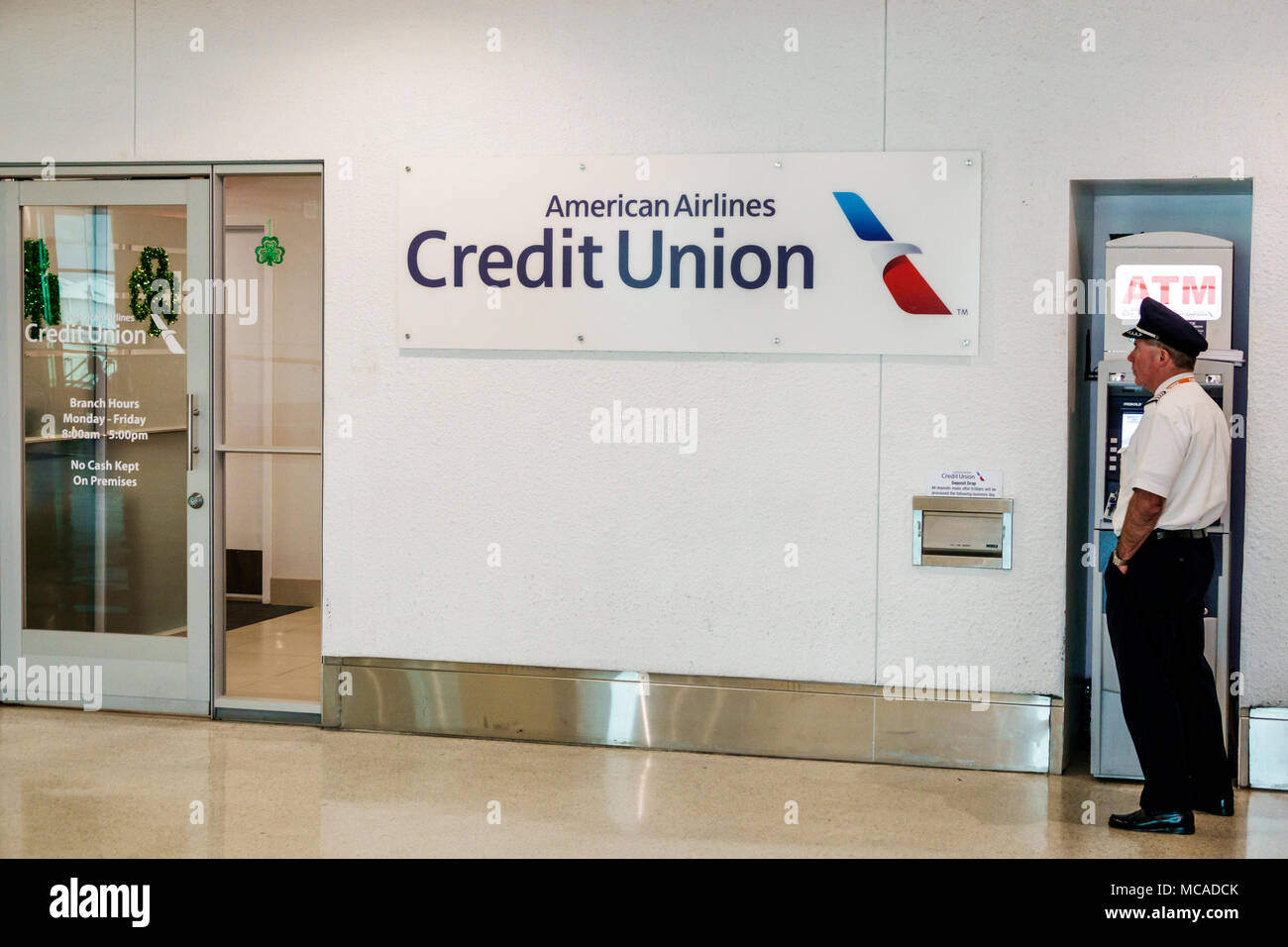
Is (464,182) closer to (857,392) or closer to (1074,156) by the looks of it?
(857,392)

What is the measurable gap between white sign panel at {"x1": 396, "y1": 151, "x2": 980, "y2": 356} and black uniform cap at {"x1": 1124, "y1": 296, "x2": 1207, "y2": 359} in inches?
27.8

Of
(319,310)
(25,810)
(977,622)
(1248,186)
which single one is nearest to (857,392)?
(977,622)

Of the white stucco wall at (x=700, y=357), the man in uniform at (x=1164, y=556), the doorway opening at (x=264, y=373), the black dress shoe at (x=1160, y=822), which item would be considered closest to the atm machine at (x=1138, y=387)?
the white stucco wall at (x=700, y=357)

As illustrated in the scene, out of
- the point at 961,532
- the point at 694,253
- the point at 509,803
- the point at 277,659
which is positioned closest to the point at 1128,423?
the point at 961,532

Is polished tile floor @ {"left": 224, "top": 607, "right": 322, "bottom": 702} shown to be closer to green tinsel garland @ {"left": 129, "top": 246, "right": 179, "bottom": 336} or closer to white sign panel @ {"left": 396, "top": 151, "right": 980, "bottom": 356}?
green tinsel garland @ {"left": 129, "top": 246, "right": 179, "bottom": 336}

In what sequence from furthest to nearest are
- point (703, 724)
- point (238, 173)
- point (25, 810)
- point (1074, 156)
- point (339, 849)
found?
1. point (238, 173)
2. point (703, 724)
3. point (1074, 156)
4. point (25, 810)
5. point (339, 849)

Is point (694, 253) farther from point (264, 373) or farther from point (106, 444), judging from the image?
point (106, 444)

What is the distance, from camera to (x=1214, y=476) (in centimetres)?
384

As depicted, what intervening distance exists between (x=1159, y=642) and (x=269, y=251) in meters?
3.82

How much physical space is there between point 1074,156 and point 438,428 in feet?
8.58

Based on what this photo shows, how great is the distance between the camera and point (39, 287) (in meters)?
5.30

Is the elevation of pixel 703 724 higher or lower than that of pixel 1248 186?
lower

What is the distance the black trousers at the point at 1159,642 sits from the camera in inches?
153

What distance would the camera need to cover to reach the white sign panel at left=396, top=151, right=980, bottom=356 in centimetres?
456
